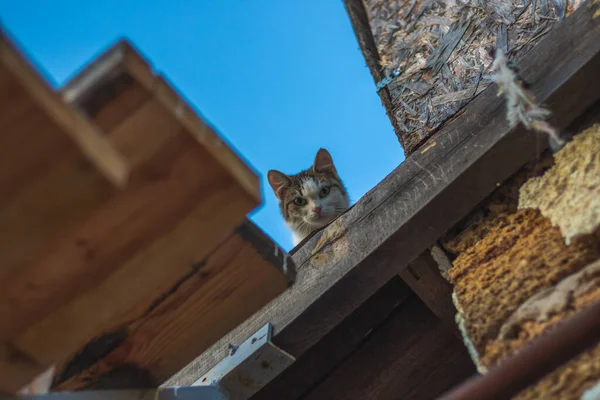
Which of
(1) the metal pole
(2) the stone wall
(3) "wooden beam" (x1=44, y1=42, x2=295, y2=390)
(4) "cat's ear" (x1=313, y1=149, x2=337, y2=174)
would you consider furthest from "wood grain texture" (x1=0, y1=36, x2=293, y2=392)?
(4) "cat's ear" (x1=313, y1=149, x2=337, y2=174)

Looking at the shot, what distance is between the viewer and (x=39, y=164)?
2.39 feet

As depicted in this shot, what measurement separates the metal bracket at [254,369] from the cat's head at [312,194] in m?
2.55

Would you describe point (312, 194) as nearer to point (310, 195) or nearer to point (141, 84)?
point (310, 195)

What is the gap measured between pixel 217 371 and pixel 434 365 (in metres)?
0.57

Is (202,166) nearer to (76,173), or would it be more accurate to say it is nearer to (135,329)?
(76,173)

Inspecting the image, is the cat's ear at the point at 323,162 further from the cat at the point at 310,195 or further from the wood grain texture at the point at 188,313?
the wood grain texture at the point at 188,313

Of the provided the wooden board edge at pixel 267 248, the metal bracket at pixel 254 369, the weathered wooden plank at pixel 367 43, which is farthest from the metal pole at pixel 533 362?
the weathered wooden plank at pixel 367 43

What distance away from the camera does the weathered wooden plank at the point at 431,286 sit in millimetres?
1536

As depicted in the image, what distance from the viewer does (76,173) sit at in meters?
0.74

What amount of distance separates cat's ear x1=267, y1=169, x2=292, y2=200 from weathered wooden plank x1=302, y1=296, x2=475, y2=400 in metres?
3.10

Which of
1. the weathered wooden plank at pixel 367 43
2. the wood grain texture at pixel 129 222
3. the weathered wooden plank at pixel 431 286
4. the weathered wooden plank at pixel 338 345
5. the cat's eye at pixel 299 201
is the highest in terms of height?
the cat's eye at pixel 299 201

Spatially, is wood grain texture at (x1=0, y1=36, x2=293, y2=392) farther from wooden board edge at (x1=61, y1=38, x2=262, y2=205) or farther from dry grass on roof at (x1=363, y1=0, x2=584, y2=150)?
dry grass on roof at (x1=363, y1=0, x2=584, y2=150)

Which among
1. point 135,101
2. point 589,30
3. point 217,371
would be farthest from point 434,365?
point 135,101

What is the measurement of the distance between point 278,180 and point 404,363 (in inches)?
127
